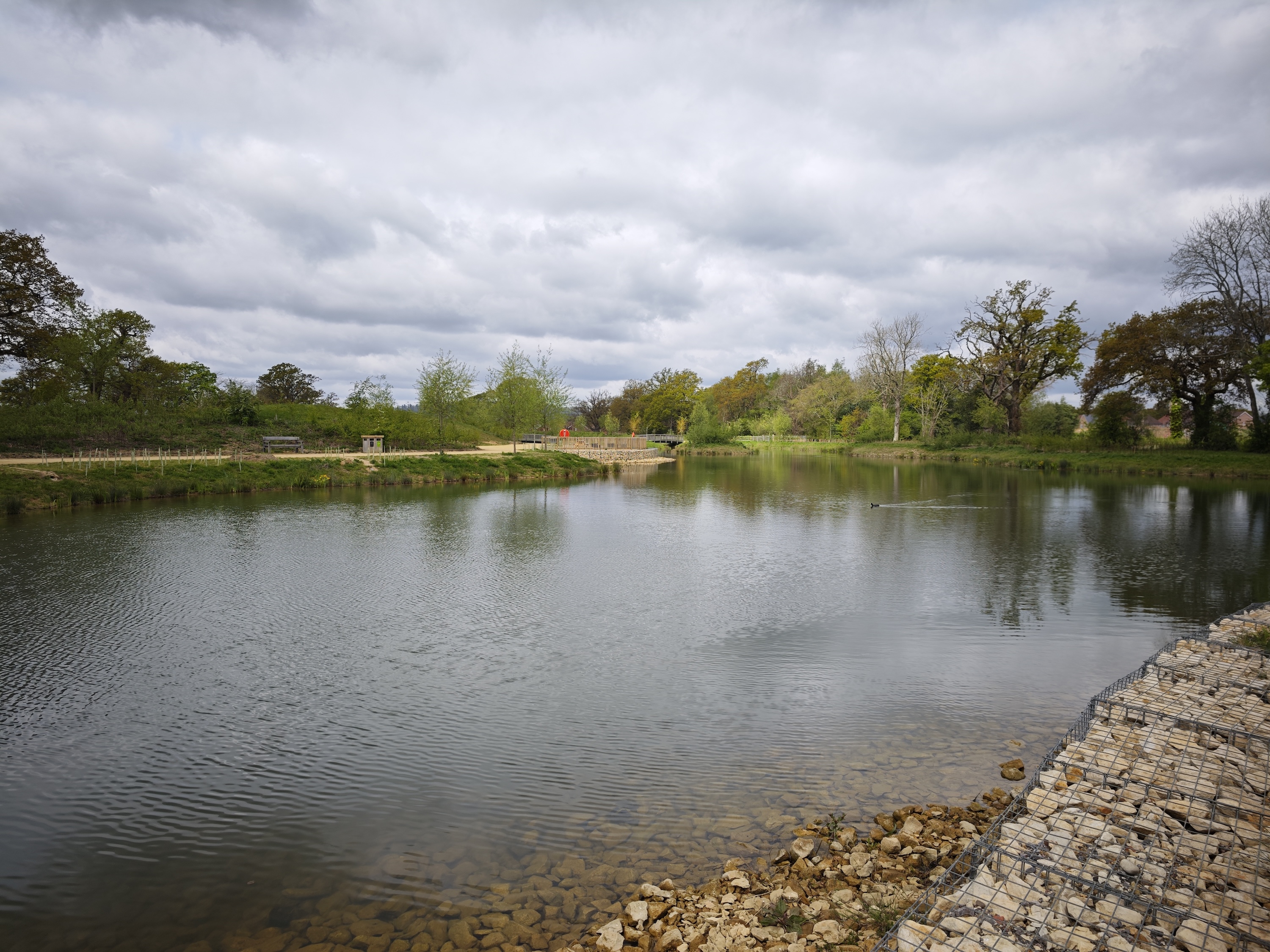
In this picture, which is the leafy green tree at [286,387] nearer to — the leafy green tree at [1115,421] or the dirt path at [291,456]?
the dirt path at [291,456]

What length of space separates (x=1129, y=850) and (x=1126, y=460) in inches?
1706

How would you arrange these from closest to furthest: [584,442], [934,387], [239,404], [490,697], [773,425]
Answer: [490,697], [239,404], [584,442], [934,387], [773,425]

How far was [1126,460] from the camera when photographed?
127 ft

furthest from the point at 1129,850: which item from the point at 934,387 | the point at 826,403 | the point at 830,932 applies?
the point at 826,403

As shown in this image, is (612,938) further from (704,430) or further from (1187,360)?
(704,430)

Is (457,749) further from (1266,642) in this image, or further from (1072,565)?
(1072,565)

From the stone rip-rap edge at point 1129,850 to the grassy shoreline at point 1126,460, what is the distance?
37.7m

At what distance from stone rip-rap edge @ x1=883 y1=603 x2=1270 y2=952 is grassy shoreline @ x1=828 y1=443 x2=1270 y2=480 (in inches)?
1486

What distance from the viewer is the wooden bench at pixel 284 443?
3594 cm

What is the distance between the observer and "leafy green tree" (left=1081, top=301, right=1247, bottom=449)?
36.0 meters

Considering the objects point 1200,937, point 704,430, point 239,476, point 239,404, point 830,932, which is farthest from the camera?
point 704,430

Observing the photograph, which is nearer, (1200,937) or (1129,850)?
(1200,937)

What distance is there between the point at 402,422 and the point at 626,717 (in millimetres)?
39109

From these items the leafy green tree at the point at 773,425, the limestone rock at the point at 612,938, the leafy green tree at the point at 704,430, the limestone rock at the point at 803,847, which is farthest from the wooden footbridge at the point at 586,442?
the limestone rock at the point at 612,938
